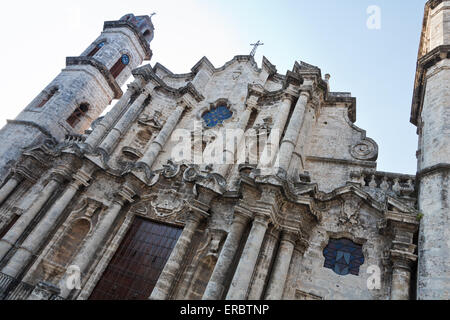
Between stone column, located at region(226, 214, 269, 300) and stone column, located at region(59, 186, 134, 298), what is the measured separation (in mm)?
5335

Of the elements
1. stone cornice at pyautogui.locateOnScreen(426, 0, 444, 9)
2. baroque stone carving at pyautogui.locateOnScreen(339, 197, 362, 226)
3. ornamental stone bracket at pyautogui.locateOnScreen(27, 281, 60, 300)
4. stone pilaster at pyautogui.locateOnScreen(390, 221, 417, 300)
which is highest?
stone cornice at pyautogui.locateOnScreen(426, 0, 444, 9)

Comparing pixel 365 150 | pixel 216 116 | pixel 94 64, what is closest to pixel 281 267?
pixel 365 150

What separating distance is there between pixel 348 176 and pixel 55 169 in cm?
1087

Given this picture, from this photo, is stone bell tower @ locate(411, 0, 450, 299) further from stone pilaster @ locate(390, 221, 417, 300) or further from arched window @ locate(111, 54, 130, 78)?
arched window @ locate(111, 54, 130, 78)

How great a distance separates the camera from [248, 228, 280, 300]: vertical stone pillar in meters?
8.63

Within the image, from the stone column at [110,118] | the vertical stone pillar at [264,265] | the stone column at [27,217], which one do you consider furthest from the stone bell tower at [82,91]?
the vertical stone pillar at [264,265]

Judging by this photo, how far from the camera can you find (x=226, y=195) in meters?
11.0

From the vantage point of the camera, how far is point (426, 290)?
742 cm

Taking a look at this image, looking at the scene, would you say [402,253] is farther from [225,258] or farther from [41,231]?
[41,231]

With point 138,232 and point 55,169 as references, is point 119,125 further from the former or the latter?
point 138,232

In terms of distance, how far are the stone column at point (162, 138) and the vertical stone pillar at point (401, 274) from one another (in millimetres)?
9378

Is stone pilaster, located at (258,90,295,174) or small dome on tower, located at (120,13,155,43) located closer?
stone pilaster, located at (258,90,295,174)

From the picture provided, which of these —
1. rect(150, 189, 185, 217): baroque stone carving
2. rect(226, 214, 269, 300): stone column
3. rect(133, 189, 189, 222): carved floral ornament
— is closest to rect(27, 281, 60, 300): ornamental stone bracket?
rect(133, 189, 189, 222): carved floral ornament

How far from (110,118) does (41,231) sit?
5925 millimetres
